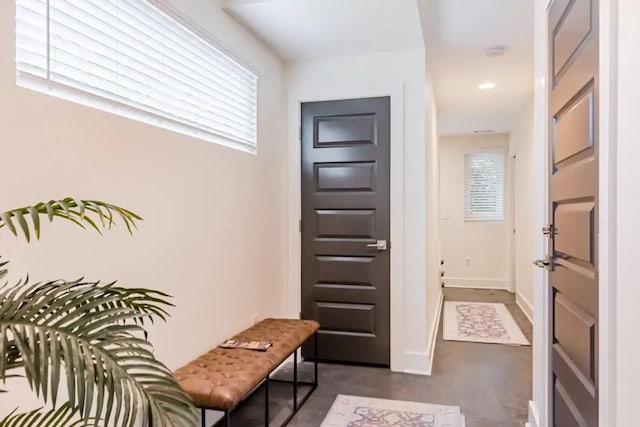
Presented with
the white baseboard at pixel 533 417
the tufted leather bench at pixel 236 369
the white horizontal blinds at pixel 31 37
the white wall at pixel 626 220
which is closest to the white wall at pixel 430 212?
the white baseboard at pixel 533 417

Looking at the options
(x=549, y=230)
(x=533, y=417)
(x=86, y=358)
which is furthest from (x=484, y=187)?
(x=86, y=358)

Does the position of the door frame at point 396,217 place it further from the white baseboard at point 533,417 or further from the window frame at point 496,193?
the window frame at point 496,193

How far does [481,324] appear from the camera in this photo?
470 cm

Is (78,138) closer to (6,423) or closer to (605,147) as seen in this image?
(6,423)

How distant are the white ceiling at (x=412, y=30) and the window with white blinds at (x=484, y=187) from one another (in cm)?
306

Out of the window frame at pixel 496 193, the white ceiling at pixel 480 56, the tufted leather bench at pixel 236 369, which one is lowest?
the tufted leather bench at pixel 236 369

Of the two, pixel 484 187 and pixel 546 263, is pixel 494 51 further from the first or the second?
pixel 484 187

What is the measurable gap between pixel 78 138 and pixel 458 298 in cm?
561

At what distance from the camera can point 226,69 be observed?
2.66 metres

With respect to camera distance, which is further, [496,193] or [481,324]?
[496,193]

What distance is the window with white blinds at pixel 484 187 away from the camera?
6.94 metres

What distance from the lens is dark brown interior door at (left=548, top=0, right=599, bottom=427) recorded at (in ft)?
4.54

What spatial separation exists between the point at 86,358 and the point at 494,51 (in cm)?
344

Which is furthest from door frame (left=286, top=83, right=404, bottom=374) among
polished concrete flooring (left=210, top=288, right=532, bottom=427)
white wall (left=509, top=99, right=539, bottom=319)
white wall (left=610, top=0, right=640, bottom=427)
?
white wall (left=610, top=0, right=640, bottom=427)
